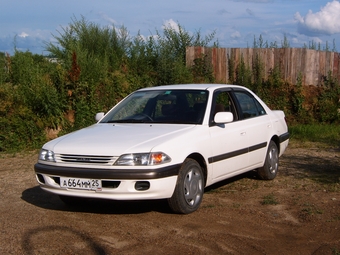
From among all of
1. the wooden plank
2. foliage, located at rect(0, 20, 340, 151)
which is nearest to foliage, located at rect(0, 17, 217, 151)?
foliage, located at rect(0, 20, 340, 151)

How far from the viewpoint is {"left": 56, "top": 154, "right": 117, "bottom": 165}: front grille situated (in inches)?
242

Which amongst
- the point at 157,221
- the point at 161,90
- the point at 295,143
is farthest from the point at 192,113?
the point at 295,143

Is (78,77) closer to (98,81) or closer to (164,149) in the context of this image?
(98,81)

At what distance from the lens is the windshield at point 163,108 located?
289 inches

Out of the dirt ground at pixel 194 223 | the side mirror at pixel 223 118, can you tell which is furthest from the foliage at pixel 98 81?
the side mirror at pixel 223 118

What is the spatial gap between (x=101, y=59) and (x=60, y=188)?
10.7 metres

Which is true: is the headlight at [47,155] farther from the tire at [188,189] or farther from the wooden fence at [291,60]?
the wooden fence at [291,60]

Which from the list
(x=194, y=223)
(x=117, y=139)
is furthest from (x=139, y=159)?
(x=194, y=223)

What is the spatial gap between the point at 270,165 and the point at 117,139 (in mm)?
3261

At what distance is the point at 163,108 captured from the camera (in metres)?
7.61

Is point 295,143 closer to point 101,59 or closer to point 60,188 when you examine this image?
point 101,59

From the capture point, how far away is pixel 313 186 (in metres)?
8.30

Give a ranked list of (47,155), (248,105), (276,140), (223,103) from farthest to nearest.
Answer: (276,140) → (248,105) → (223,103) → (47,155)

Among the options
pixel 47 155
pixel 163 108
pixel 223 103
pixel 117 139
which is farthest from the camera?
pixel 223 103
